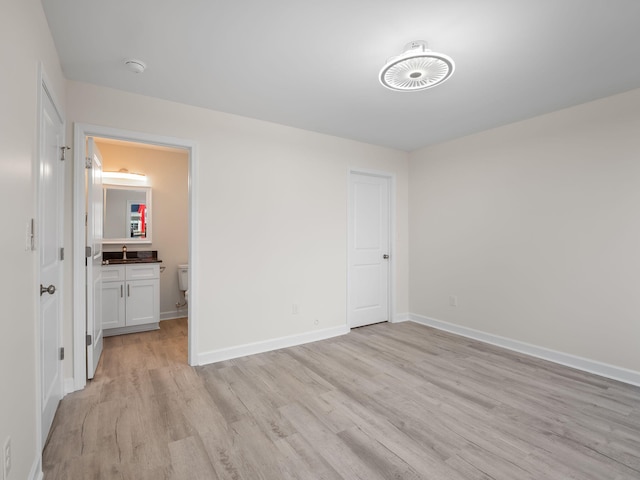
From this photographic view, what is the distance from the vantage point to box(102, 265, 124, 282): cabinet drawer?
3811 millimetres

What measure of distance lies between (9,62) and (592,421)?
3664mm

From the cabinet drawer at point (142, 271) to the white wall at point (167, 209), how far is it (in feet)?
1.79

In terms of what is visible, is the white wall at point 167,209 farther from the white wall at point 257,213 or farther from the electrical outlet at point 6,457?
the electrical outlet at point 6,457

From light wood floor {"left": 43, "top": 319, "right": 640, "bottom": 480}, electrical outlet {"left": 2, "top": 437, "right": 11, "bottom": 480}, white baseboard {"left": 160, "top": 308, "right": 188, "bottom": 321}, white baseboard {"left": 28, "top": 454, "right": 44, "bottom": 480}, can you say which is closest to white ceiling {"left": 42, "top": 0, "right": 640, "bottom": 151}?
electrical outlet {"left": 2, "top": 437, "right": 11, "bottom": 480}

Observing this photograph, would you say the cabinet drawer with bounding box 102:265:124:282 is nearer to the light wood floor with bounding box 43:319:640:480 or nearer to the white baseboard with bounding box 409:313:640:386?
the light wood floor with bounding box 43:319:640:480

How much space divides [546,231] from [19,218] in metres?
4.02

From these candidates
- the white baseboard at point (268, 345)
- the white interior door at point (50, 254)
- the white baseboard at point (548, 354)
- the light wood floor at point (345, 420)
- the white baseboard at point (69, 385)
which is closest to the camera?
the light wood floor at point (345, 420)

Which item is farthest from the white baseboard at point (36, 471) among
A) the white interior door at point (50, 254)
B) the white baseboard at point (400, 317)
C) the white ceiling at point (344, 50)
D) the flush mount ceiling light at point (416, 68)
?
the white baseboard at point (400, 317)

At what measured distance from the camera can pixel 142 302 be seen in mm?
4051

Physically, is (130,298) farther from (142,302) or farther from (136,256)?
(136,256)

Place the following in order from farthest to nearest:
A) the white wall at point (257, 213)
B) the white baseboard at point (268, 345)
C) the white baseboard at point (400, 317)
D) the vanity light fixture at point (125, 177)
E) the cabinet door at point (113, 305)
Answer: the white baseboard at point (400, 317)
the vanity light fixture at point (125, 177)
the cabinet door at point (113, 305)
the white baseboard at point (268, 345)
the white wall at point (257, 213)

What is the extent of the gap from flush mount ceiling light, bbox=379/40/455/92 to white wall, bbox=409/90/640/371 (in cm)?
189

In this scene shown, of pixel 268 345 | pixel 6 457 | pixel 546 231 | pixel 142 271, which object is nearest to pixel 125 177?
pixel 142 271

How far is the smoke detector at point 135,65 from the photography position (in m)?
2.22
